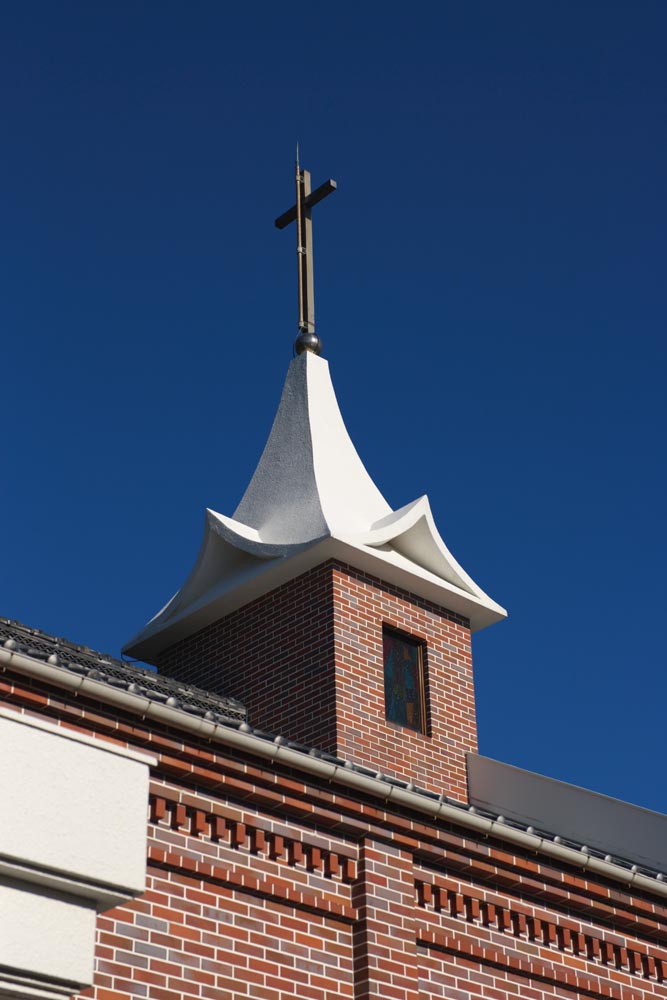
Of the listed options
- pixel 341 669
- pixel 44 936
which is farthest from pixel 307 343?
pixel 44 936

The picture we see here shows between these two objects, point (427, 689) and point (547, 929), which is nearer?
point (547, 929)

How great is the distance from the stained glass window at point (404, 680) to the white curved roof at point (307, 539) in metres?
0.67

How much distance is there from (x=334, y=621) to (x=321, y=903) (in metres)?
5.66

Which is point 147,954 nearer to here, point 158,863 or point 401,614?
point 158,863

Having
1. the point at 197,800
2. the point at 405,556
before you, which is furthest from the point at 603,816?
the point at 197,800

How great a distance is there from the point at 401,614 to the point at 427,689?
0.87 metres

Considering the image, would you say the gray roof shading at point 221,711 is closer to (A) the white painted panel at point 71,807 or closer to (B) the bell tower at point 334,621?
(B) the bell tower at point 334,621

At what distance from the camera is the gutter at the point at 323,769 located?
970cm

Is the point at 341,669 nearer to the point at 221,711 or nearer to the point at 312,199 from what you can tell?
the point at 221,711

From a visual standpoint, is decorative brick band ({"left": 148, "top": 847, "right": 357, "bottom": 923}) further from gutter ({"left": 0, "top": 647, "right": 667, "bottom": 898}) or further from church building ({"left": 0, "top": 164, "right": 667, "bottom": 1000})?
gutter ({"left": 0, "top": 647, "right": 667, "bottom": 898})

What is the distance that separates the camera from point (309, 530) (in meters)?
16.8

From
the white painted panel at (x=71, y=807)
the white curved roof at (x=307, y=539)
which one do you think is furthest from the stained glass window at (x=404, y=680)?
the white painted panel at (x=71, y=807)

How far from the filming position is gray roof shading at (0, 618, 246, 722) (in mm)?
10000

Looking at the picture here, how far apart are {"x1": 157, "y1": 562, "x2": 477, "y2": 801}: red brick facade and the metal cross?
153 inches
